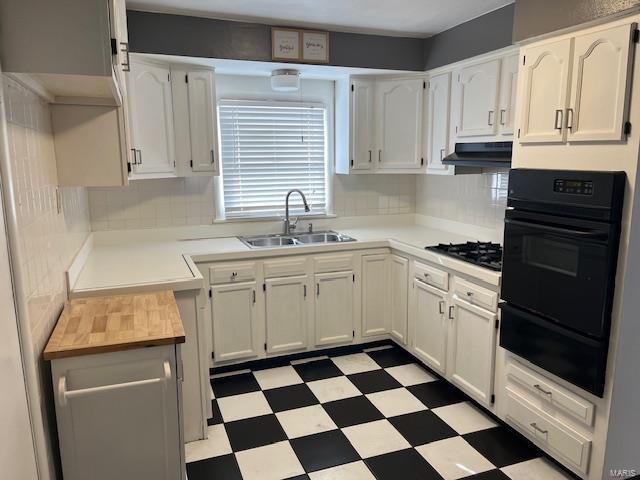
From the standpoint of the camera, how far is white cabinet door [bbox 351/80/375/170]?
11.9 ft

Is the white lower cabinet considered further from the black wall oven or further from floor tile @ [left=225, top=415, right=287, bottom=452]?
the black wall oven

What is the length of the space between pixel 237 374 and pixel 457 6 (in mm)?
2740

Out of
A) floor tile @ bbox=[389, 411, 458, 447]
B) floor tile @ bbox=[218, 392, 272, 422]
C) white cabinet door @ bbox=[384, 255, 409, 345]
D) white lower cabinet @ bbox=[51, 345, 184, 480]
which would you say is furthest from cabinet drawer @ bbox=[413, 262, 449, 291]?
white lower cabinet @ bbox=[51, 345, 184, 480]

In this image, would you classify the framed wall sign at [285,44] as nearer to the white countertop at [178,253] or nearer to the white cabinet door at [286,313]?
the white countertop at [178,253]

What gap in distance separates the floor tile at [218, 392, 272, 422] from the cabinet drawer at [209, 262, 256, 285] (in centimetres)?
74

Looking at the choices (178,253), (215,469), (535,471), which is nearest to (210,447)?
(215,469)

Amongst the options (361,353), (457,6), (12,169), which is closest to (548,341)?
(361,353)

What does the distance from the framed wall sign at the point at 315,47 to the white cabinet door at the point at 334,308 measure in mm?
1491

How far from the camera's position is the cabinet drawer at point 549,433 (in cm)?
206

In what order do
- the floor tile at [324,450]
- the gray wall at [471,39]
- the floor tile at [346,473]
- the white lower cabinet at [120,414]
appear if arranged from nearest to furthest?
1. the white lower cabinet at [120,414]
2. the floor tile at [346,473]
3. the floor tile at [324,450]
4. the gray wall at [471,39]

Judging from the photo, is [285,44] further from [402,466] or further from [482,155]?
[402,466]

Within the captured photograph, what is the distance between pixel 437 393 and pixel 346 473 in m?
0.98

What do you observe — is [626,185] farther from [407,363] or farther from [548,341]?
[407,363]

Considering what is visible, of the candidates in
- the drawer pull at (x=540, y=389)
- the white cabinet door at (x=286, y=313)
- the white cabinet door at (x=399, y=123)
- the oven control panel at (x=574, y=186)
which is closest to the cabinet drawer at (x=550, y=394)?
the drawer pull at (x=540, y=389)
